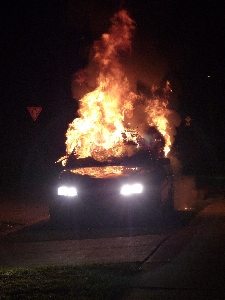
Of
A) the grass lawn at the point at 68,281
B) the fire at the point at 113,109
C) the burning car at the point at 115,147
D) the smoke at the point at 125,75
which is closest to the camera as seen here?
the grass lawn at the point at 68,281

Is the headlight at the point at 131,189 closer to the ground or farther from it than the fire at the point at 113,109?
closer to the ground

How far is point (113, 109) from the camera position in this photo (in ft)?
52.9

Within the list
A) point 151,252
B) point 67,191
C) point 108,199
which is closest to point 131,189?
point 108,199

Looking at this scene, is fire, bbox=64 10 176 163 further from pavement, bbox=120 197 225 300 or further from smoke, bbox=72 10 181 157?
pavement, bbox=120 197 225 300

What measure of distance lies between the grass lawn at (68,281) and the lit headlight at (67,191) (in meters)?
4.10

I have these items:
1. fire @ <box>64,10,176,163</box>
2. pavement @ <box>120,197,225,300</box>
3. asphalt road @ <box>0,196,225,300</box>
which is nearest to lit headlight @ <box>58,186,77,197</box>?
asphalt road @ <box>0,196,225,300</box>

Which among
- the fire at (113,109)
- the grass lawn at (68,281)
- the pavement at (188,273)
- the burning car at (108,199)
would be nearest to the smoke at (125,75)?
the fire at (113,109)

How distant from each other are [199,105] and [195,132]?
2418 mm

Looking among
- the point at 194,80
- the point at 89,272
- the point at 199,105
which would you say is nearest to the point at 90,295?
the point at 89,272

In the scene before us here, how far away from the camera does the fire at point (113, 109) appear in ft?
49.1

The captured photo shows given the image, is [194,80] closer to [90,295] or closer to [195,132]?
[195,132]

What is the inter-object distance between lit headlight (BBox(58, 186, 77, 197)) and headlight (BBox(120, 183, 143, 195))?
3.40ft

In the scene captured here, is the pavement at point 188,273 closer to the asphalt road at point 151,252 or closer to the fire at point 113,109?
the asphalt road at point 151,252

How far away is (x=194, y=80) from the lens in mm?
30953
